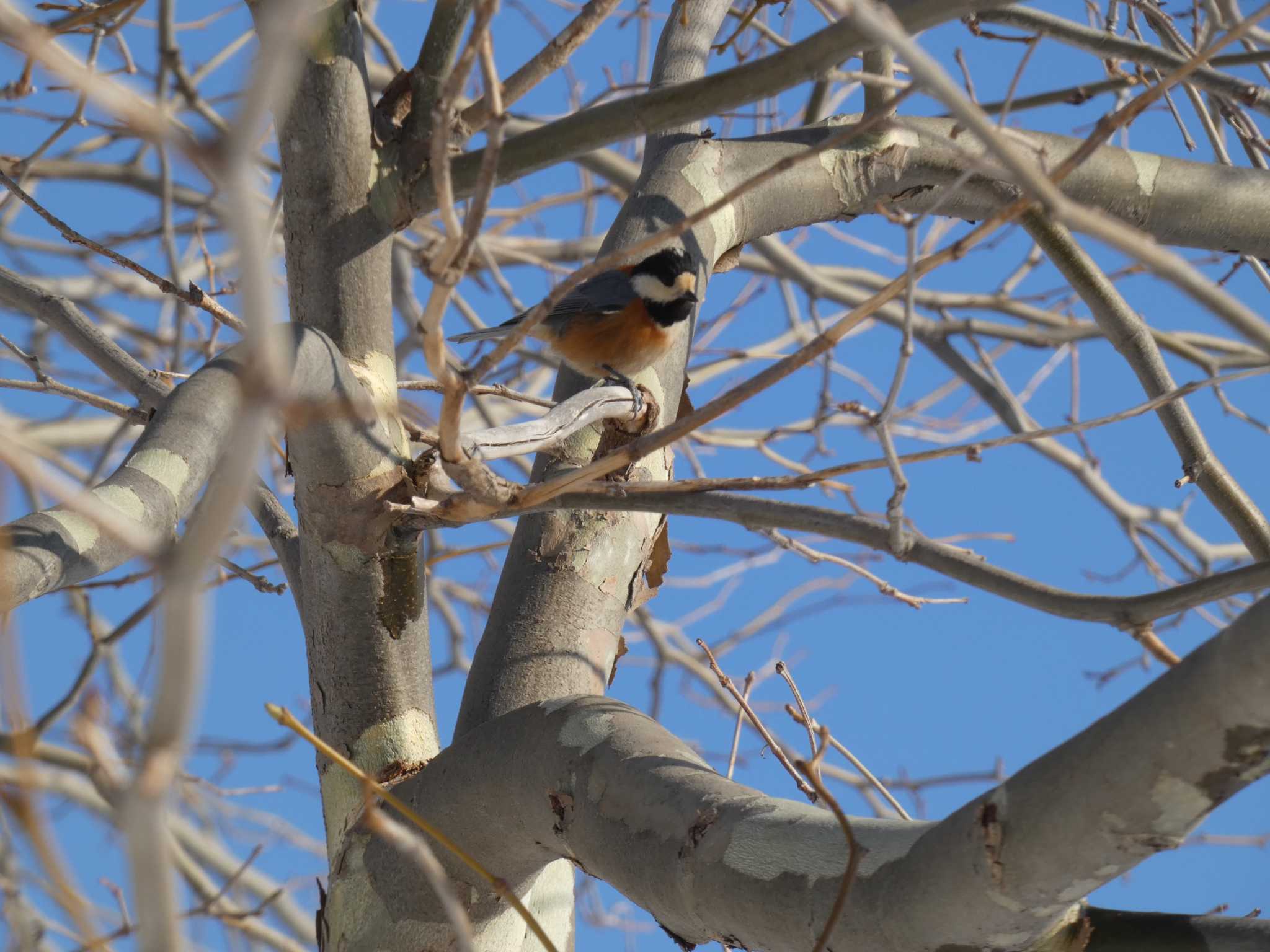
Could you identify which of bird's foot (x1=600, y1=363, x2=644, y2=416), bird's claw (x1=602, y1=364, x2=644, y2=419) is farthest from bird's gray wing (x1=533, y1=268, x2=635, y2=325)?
bird's claw (x1=602, y1=364, x2=644, y2=419)

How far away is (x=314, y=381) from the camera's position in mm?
1663

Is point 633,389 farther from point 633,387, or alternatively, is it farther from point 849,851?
point 849,851

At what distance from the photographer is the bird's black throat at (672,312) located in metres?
3.00

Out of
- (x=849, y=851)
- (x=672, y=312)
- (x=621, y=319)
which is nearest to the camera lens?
(x=849, y=851)

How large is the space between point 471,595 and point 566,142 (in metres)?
4.24

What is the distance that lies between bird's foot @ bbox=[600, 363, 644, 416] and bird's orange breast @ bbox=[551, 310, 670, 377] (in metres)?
0.14

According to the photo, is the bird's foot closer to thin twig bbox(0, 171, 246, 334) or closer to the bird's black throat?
the bird's black throat

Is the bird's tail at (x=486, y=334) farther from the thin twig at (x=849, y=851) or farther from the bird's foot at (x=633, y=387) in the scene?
the thin twig at (x=849, y=851)

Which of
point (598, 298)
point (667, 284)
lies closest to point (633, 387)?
point (667, 284)

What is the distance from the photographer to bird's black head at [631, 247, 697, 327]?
2916mm

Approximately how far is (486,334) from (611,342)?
1.55 feet

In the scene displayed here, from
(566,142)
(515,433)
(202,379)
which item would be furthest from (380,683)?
(566,142)

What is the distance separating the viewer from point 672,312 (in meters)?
3.07

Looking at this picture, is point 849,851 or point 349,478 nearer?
point 849,851
